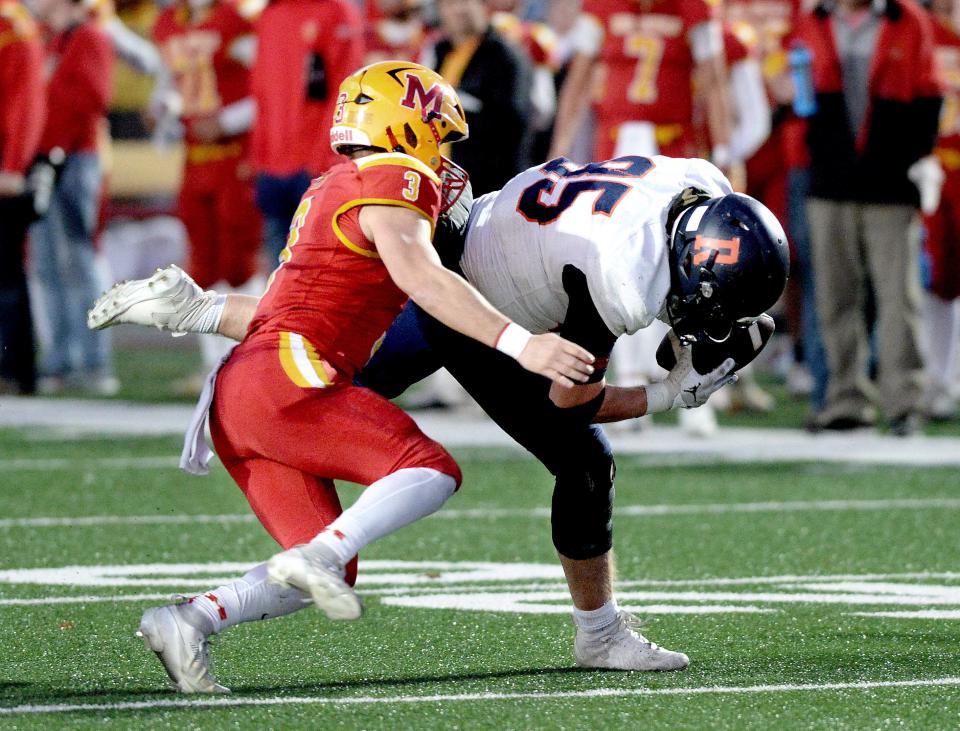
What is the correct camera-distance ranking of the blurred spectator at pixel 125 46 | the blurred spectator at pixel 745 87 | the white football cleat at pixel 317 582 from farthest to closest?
the blurred spectator at pixel 125 46, the blurred spectator at pixel 745 87, the white football cleat at pixel 317 582

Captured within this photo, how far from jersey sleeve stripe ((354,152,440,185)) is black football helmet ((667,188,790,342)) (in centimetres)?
59

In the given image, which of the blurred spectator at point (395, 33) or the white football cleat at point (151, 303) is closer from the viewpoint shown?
the white football cleat at point (151, 303)

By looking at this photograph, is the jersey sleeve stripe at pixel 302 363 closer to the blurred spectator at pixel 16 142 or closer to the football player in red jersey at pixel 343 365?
the football player in red jersey at pixel 343 365

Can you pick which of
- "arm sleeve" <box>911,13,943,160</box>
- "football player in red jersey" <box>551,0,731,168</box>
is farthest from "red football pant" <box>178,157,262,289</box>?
"arm sleeve" <box>911,13,943,160</box>

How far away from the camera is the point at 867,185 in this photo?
34.4 ft

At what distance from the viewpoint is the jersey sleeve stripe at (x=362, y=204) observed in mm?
4605

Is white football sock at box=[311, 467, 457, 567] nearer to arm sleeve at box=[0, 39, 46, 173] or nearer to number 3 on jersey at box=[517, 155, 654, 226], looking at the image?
number 3 on jersey at box=[517, 155, 654, 226]

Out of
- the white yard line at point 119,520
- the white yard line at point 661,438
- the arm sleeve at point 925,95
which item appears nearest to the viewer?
the white yard line at point 119,520

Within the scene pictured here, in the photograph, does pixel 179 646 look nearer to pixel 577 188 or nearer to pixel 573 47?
pixel 577 188

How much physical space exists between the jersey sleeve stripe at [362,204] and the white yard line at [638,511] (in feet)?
10.8

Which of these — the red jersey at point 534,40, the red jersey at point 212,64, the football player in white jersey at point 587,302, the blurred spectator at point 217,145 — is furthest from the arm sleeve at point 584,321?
the red jersey at point 212,64

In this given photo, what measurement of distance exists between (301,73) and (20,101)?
192cm

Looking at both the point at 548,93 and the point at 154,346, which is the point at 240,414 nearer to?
the point at 548,93

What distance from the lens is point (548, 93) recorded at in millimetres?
13016
